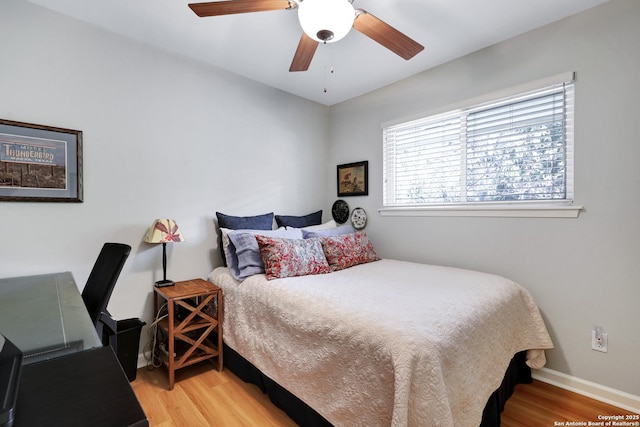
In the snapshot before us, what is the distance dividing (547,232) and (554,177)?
39 centimetres

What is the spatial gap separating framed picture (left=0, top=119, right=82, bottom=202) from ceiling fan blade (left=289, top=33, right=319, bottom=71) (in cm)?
154

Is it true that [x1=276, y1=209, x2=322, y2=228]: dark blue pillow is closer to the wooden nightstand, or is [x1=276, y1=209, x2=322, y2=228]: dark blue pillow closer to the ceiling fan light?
the wooden nightstand

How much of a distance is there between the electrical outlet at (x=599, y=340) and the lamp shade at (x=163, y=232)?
2.91m

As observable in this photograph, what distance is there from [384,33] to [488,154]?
1.35 metres

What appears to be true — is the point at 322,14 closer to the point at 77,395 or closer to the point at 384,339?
the point at 384,339

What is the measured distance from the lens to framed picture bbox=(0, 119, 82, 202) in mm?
1798

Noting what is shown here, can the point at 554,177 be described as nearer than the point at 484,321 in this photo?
No

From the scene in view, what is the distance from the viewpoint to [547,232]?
6.92ft

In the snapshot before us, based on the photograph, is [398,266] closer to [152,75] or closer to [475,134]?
[475,134]

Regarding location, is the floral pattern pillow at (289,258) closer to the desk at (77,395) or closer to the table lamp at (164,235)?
the table lamp at (164,235)

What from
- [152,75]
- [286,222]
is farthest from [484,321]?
[152,75]

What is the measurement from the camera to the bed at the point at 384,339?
1188mm

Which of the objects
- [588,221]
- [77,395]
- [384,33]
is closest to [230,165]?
[384,33]

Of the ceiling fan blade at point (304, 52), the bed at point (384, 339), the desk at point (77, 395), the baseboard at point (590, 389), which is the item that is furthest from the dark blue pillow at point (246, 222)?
the baseboard at point (590, 389)
